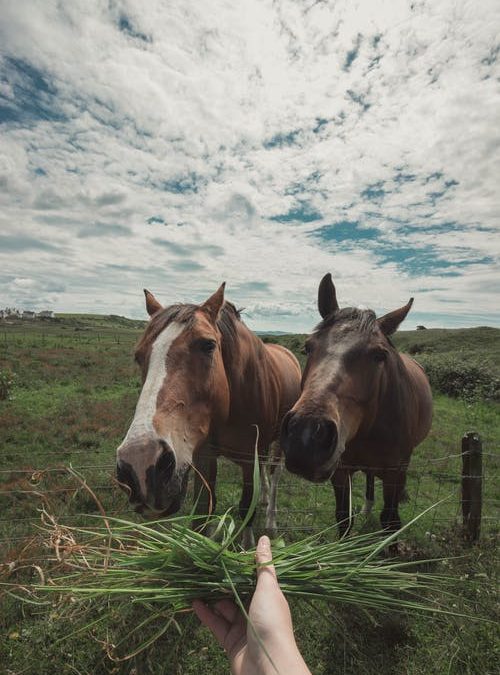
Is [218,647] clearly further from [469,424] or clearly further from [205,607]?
[469,424]

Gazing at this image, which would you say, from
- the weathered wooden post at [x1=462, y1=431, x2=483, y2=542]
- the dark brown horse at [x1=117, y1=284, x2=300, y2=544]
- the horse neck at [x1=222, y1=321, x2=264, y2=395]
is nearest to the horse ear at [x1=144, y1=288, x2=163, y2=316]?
the dark brown horse at [x1=117, y1=284, x2=300, y2=544]

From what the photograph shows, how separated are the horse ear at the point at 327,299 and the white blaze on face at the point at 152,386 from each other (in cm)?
154

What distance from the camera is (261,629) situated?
142cm

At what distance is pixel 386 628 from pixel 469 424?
1023 cm

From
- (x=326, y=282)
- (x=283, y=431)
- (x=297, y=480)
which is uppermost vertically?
(x=326, y=282)

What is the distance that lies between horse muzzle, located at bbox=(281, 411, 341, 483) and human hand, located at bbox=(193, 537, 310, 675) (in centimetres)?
83

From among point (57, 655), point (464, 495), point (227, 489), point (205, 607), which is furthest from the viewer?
point (227, 489)

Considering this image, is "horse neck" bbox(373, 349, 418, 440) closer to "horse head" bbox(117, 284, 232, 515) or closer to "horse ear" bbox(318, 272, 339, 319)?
"horse ear" bbox(318, 272, 339, 319)

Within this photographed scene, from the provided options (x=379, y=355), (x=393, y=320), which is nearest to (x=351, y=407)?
(x=379, y=355)

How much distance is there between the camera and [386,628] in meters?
3.14

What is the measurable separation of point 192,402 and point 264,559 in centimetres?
120

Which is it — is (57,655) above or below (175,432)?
below

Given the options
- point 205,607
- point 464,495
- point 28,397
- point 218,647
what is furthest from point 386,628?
point 28,397

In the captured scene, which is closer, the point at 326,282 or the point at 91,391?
the point at 326,282
